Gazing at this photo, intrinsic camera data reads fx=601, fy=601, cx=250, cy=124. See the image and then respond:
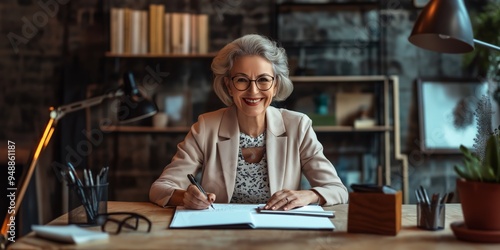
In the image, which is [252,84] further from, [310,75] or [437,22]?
[310,75]

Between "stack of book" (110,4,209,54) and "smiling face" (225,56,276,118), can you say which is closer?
"smiling face" (225,56,276,118)

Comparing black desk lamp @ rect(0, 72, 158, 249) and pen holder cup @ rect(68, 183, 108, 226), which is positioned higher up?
black desk lamp @ rect(0, 72, 158, 249)

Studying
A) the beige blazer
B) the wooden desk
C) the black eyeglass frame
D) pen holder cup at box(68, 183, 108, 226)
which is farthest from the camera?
the beige blazer

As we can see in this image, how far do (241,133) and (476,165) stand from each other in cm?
118

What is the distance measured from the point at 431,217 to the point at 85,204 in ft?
3.19

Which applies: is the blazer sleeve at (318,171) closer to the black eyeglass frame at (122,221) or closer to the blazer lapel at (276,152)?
the blazer lapel at (276,152)

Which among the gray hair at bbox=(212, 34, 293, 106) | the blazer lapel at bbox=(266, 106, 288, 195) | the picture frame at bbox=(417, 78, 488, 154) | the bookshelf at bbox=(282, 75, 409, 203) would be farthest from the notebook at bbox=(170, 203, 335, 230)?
the picture frame at bbox=(417, 78, 488, 154)

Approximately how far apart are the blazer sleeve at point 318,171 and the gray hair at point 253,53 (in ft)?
0.61

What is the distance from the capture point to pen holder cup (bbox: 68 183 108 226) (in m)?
1.70

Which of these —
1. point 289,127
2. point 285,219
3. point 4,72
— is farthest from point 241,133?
point 4,72

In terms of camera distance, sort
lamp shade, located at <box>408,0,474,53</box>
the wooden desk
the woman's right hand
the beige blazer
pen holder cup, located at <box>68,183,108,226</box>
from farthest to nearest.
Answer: the beige blazer
the woman's right hand
lamp shade, located at <box>408,0,474,53</box>
pen holder cup, located at <box>68,183,108,226</box>
the wooden desk

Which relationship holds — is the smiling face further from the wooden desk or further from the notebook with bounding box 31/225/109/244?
the notebook with bounding box 31/225/109/244

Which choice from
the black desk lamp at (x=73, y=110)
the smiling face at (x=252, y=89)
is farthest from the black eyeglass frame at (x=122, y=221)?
the smiling face at (x=252, y=89)

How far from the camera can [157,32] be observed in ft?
14.2
